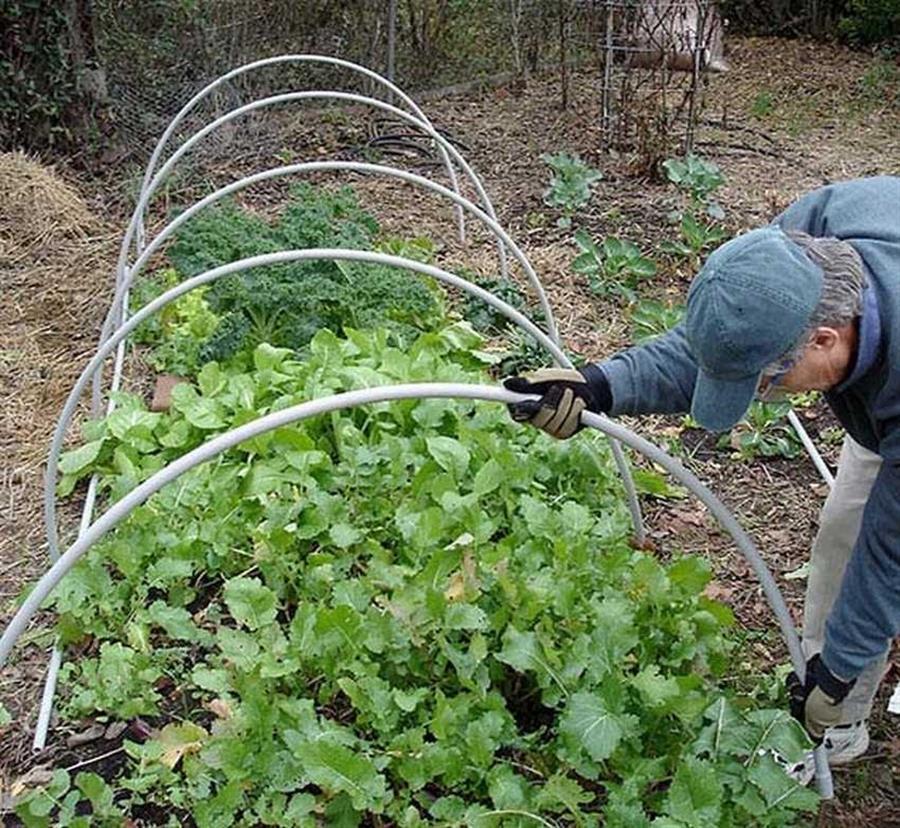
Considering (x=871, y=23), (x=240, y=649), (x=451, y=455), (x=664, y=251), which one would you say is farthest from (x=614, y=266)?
(x=871, y=23)

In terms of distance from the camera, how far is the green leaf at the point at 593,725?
7.22 ft

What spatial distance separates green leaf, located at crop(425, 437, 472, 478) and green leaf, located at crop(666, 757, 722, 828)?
3.75 feet

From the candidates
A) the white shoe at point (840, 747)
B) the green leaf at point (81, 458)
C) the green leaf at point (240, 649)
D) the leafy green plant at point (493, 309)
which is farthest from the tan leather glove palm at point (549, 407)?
the leafy green plant at point (493, 309)

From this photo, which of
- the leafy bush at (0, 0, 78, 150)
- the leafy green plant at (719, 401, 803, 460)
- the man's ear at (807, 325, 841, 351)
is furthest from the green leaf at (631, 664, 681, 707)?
the leafy bush at (0, 0, 78, 150)

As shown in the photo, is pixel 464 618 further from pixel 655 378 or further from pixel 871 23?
pixel 871 23

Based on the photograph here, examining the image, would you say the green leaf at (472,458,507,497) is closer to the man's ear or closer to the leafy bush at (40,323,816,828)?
the leafy bush at (40,323,816,828)

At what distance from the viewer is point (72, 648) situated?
2.92 m

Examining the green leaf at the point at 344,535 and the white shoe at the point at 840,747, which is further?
the green leaf at the point at 344,535

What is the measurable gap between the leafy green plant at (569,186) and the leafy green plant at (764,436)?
196cm

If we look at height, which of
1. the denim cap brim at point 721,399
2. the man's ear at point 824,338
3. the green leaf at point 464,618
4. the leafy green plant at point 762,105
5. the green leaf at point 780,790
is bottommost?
the green leaf at point 780,790

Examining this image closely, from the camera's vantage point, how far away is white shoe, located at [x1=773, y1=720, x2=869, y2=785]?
2.60 m

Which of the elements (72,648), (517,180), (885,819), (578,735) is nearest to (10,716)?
(72,648)

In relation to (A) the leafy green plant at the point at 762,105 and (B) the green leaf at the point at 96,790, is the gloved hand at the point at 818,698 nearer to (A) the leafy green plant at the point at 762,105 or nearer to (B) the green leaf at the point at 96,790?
(B) the green leaf at the point at 96,790

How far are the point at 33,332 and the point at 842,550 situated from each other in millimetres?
3336
